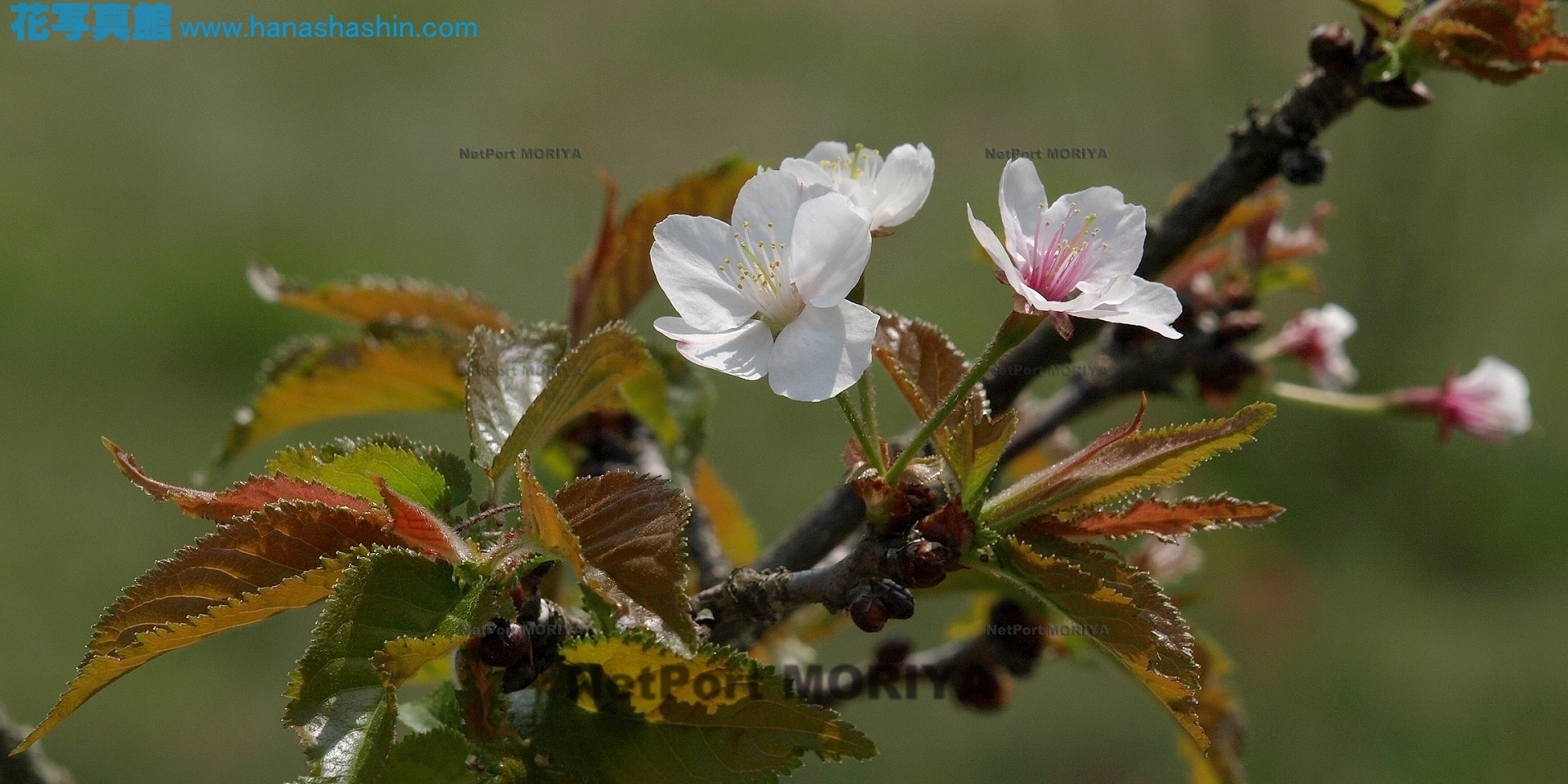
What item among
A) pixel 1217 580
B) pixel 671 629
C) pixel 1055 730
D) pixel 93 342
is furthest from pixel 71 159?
pixel 671 629

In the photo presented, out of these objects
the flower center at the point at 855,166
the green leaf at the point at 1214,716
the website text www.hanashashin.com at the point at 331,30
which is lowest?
the green leaf at the point at 1214,716

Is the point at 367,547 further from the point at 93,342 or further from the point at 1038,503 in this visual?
the point at 93,342

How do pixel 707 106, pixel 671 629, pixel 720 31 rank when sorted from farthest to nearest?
1. pixel 720 31
2. pixel 707 106
3. pixel 671 629

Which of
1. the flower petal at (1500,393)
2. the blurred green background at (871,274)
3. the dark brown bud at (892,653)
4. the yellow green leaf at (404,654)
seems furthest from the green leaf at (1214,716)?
the blurred green background at (871,274)

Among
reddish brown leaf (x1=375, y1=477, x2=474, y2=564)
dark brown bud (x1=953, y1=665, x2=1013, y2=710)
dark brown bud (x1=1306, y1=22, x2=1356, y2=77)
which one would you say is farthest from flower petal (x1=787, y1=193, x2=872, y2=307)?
dark brown bud (x1=953, y1=665, x2=1013, y2=710)

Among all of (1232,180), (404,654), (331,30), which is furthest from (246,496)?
(331,30)

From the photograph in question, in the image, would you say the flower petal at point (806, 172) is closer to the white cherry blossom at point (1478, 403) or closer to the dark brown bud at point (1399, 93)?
the dark brown bud at point (1399, 93)

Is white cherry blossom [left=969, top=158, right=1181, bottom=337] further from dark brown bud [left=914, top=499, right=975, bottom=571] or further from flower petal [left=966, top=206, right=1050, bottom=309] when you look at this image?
dark brown bud [left=914, top=499, right=975, bottom=571]
